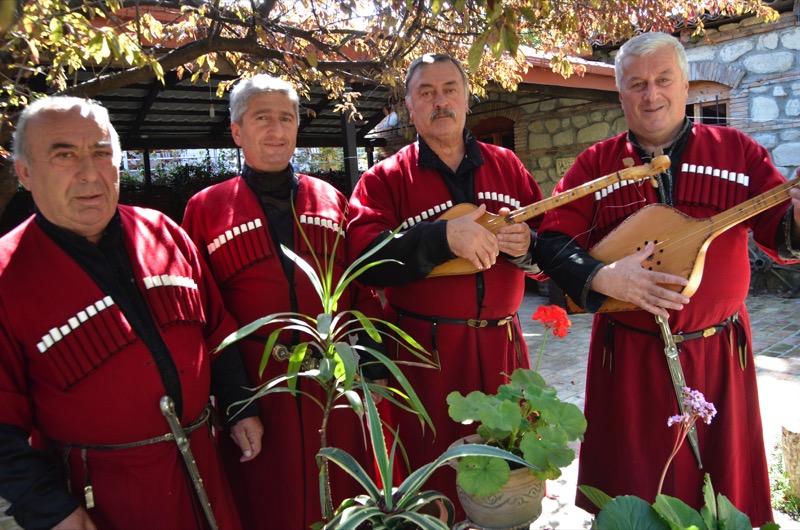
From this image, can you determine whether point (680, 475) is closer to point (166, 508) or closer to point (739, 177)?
point (739, 177)

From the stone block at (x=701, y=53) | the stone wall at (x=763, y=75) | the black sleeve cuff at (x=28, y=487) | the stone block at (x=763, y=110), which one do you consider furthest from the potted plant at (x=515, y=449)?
the stone block at (x=701, y=53)

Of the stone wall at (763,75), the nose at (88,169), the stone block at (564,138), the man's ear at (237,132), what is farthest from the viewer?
the stone block at (564,138)

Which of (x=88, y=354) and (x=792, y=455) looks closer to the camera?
(x=88, y=354)

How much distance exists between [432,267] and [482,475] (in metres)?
1.03

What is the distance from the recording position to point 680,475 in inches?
87.4

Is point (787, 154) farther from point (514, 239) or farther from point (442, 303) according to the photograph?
point (442, 303)

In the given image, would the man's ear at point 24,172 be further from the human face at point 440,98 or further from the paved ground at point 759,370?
the paved ground at point 759,370

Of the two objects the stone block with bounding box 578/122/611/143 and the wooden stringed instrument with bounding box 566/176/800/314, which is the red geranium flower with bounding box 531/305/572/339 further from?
the stone block with bounding box 578/122/611/143

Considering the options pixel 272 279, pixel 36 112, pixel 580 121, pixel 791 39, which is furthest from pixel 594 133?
pixel 36 112

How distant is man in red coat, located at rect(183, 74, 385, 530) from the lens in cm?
230

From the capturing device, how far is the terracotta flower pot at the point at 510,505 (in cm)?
142

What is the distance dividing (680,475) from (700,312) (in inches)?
24.1

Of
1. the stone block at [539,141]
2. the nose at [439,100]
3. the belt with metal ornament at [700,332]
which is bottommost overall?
the belt with metal ornament at [700,332]

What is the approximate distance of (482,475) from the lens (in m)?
1.37
